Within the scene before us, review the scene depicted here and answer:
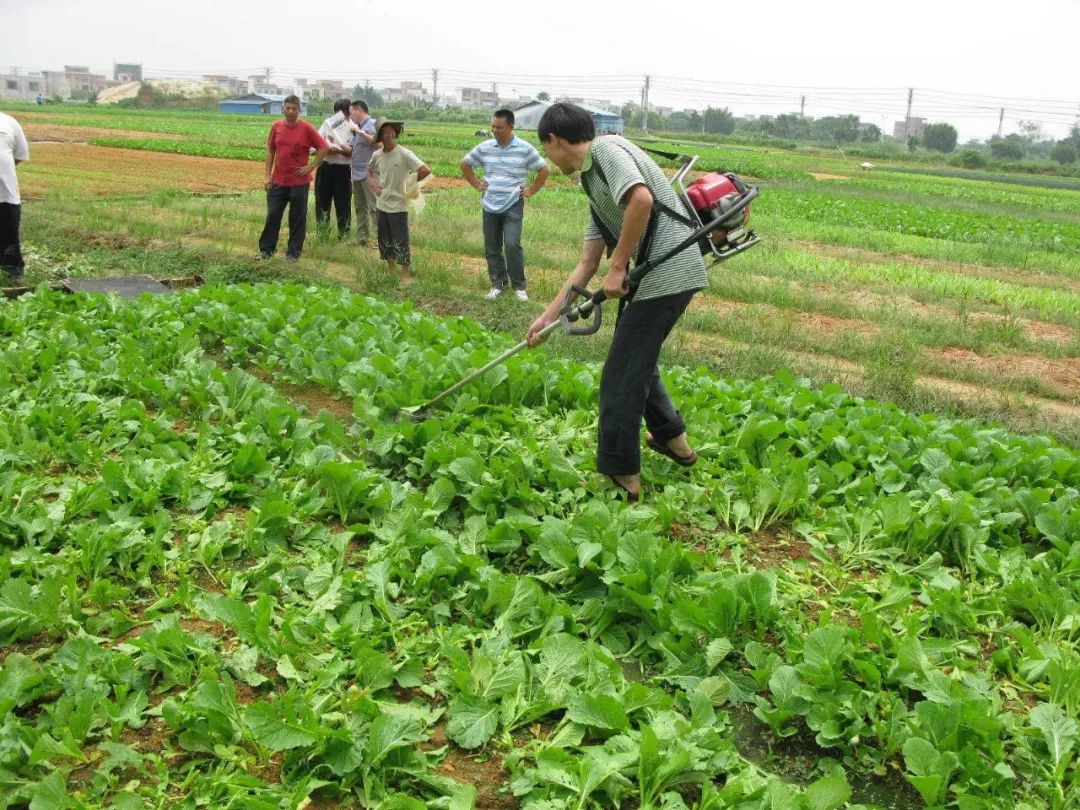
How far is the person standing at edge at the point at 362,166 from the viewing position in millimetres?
12352

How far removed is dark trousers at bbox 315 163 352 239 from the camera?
497 inches

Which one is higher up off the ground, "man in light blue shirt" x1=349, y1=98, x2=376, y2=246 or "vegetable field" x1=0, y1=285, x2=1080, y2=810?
"man in light blue shirt" x1=349, y1=98, x2=376, y2=246

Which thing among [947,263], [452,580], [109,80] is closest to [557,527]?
[452,580]

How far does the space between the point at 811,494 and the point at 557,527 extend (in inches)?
64.3

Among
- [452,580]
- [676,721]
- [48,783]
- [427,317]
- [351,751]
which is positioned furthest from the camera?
[427,317]

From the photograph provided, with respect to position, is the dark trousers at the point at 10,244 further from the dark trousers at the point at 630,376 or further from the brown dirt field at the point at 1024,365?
the brown dirt field at the point at 1024,365

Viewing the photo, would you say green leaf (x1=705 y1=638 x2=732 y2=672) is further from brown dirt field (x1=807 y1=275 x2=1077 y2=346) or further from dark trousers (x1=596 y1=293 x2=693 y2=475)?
brown dirt field (x1=807 y1=275 x2=1077 y2=346)

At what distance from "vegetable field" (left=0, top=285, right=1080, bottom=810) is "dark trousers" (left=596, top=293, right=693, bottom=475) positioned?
0.88ft

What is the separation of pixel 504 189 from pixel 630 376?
5865 millimetres

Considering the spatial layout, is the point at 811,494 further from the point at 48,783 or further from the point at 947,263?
the point at 947,263

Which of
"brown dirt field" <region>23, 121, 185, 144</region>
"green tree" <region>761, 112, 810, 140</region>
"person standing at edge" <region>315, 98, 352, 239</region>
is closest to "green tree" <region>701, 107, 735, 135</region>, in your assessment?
"green tree" <region>761, 112, 810, 140</region>

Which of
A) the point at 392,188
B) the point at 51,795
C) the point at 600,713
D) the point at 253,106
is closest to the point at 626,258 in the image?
the point at 600,713

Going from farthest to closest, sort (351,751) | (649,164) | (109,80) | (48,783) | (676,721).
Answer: (109,80) < (649,164) < (676,721) < (351,751) < (48,783)

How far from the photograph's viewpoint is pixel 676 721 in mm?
3127
